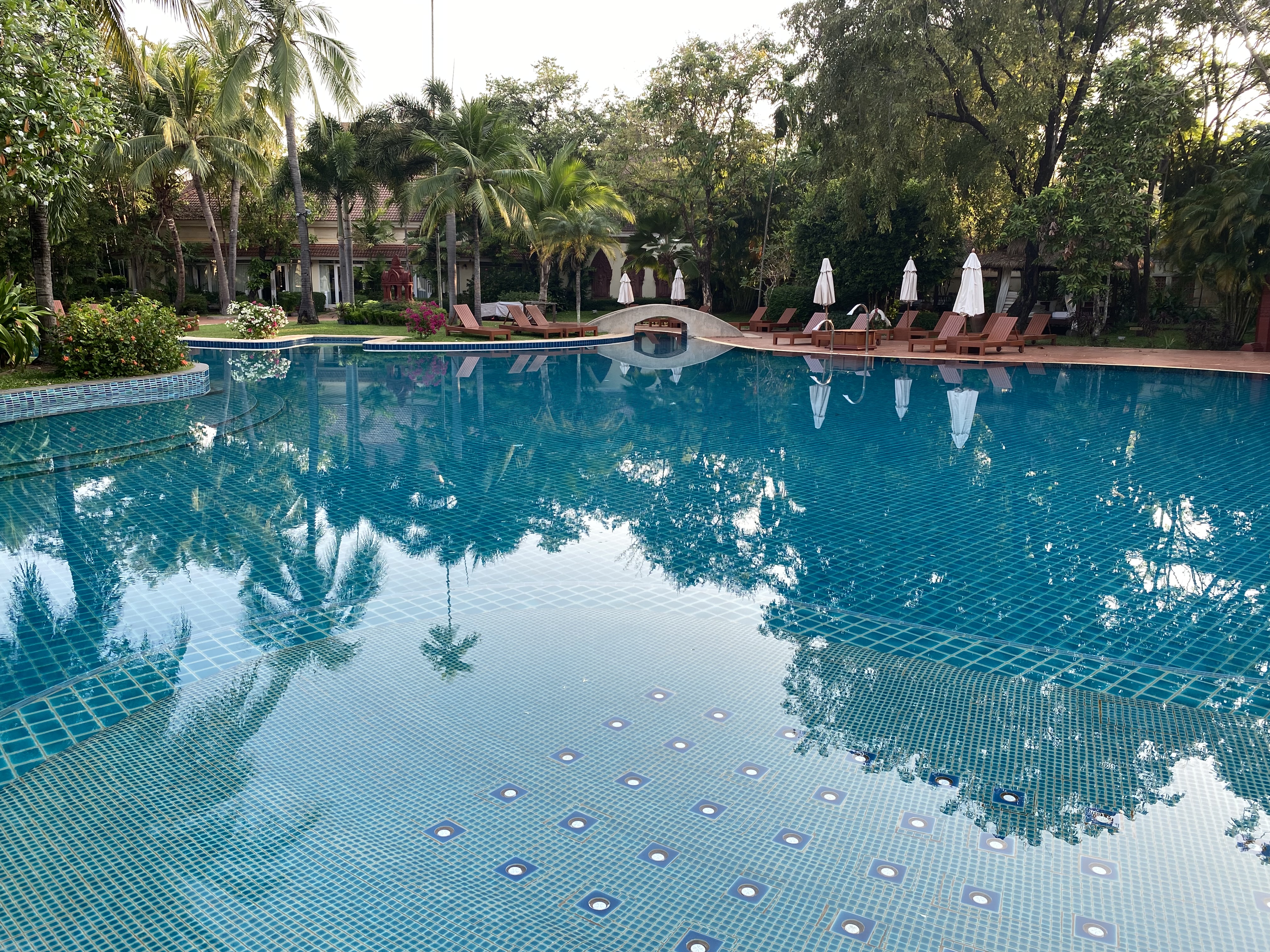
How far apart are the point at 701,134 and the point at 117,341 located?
20.5 meters

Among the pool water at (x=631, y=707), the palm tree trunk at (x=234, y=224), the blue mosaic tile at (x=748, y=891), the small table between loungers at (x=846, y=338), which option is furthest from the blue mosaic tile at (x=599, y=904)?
the palm tree trunk at (x=234, y=224)

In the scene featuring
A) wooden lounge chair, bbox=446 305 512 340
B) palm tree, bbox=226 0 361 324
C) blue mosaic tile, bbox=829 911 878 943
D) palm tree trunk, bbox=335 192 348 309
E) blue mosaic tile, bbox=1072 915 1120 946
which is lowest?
blue mosaic tile, bbox=829 911 878 943

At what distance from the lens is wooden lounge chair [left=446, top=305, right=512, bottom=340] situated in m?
24.0

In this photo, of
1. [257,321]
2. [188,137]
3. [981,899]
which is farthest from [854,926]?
[188,137]

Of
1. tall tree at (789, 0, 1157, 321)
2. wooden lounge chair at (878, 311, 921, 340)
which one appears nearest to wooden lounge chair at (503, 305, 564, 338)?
tall tree at (789, 0, 1157, 321)

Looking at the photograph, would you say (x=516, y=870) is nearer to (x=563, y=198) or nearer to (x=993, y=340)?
(x=993, y=340)

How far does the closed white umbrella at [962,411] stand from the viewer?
11.3 meters

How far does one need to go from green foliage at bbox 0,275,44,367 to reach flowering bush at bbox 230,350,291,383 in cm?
327

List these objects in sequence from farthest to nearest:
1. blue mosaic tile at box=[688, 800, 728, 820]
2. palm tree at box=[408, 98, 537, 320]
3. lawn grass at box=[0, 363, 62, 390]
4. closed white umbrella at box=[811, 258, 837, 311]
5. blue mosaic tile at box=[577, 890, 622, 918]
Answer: closed white umbrella at box=[811, 258, 837, 311] < palm tree at box=[408, 98, 537, 320] < lawn grass at box=[0, 363, 62, 390] < blue mosaic tile at box=[688, 800, 728, 820] < blue mosaic tile at box=[577, 890, 622, 918]

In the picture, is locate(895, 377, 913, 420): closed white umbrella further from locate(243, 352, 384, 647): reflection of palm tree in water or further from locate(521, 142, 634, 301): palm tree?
locate(521, 142, 634, 301): palm tree

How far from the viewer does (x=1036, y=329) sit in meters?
22.3

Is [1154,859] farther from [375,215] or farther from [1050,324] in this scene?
[375,215]

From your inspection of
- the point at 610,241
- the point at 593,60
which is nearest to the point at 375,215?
the point at 593,60

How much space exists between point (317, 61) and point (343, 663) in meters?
22.9
